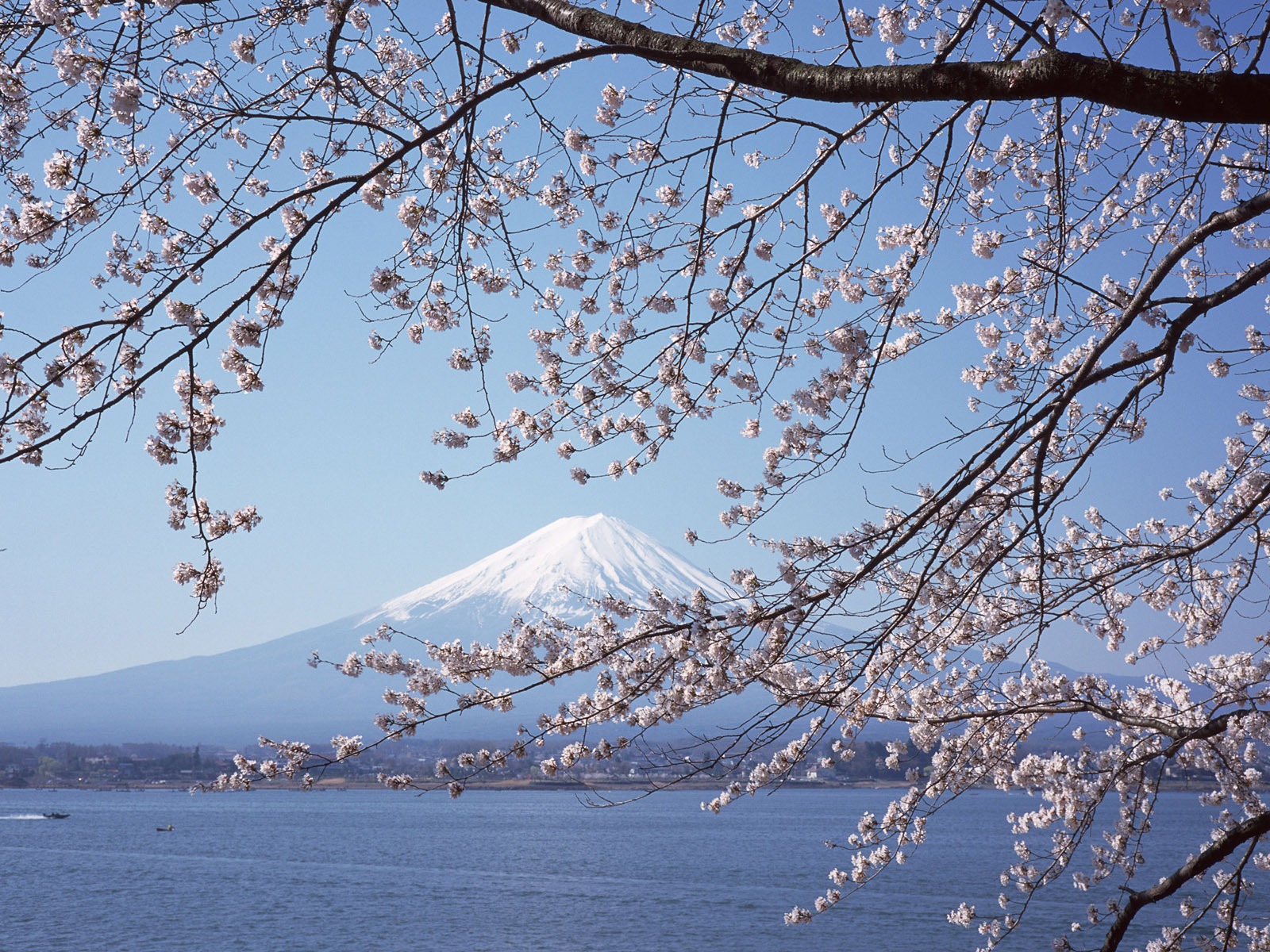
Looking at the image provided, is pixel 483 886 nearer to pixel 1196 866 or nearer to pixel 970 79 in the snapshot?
pixel 1196 866

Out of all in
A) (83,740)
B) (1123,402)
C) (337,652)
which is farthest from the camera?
(83,740)

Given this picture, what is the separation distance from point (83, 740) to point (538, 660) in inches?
5055

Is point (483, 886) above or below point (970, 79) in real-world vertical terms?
below

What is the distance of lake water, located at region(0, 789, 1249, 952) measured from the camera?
22891 millimetres

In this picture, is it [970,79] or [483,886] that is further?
[483,886]

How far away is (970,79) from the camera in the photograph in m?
1.87

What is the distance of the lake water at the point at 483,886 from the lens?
75.1 ft

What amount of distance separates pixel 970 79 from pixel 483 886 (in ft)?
108

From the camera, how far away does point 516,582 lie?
3374 inches

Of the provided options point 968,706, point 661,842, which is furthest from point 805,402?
point 661,842

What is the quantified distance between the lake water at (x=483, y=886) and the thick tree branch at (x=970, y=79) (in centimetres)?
1624

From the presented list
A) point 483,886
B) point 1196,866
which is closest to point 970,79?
point 1196,866

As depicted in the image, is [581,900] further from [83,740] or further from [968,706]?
[83,740]

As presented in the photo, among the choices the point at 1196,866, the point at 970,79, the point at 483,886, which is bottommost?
the point at 483,886
